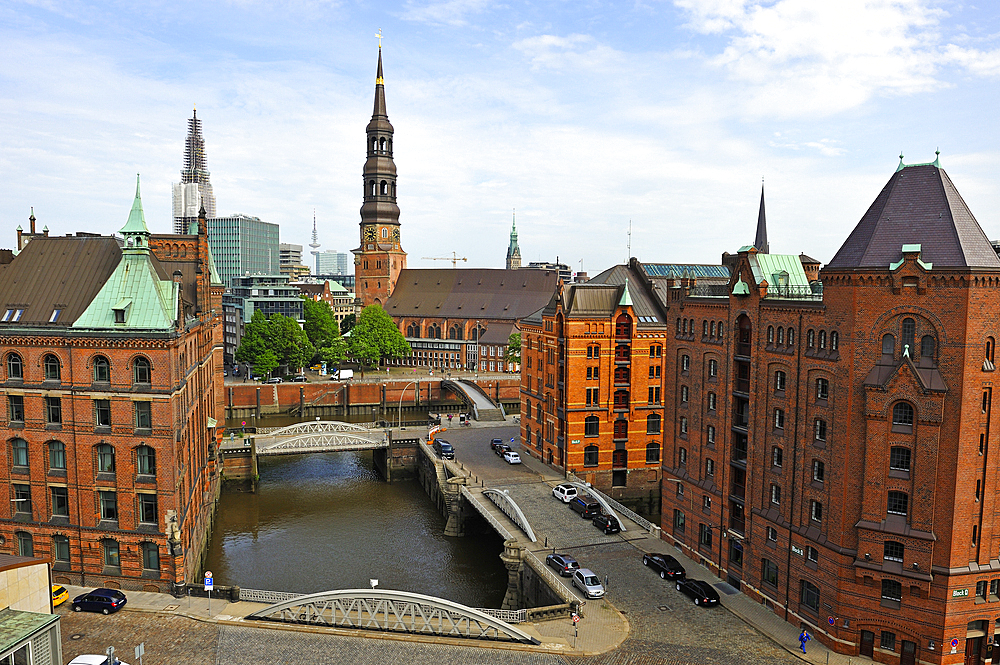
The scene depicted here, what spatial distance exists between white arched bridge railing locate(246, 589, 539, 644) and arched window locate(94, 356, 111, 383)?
1735 centimetres

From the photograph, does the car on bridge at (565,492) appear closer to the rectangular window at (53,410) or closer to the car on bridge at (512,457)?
the car on bridge at (512,457)

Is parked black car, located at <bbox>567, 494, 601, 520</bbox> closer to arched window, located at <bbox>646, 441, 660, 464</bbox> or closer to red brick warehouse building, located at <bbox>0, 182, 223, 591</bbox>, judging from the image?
arched window, located at <bbox>646, 441, 660, 464</bbox>

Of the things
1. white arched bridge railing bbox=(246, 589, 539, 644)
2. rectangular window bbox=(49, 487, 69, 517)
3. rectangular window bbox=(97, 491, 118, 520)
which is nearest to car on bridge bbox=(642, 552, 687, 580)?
white arched bridge railing bbox=(246, 589, 539, 644)

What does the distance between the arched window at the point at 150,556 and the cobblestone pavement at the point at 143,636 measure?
3.63 meters

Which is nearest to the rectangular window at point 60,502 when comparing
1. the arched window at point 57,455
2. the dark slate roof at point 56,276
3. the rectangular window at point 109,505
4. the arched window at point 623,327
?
the arched window at point 57,455

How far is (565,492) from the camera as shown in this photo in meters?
64.4

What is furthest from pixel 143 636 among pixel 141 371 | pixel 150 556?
pixel 141 371

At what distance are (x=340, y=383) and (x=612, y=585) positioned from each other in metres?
90.4

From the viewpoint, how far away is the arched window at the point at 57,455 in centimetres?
4672

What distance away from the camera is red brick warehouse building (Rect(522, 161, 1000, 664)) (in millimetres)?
35719

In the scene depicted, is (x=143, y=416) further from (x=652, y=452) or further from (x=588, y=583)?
(x=652, y=452)

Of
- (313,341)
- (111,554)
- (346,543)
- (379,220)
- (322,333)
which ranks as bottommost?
(346,543)

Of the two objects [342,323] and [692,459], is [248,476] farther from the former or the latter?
[342,323]

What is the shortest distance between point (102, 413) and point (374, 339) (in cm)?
10313
